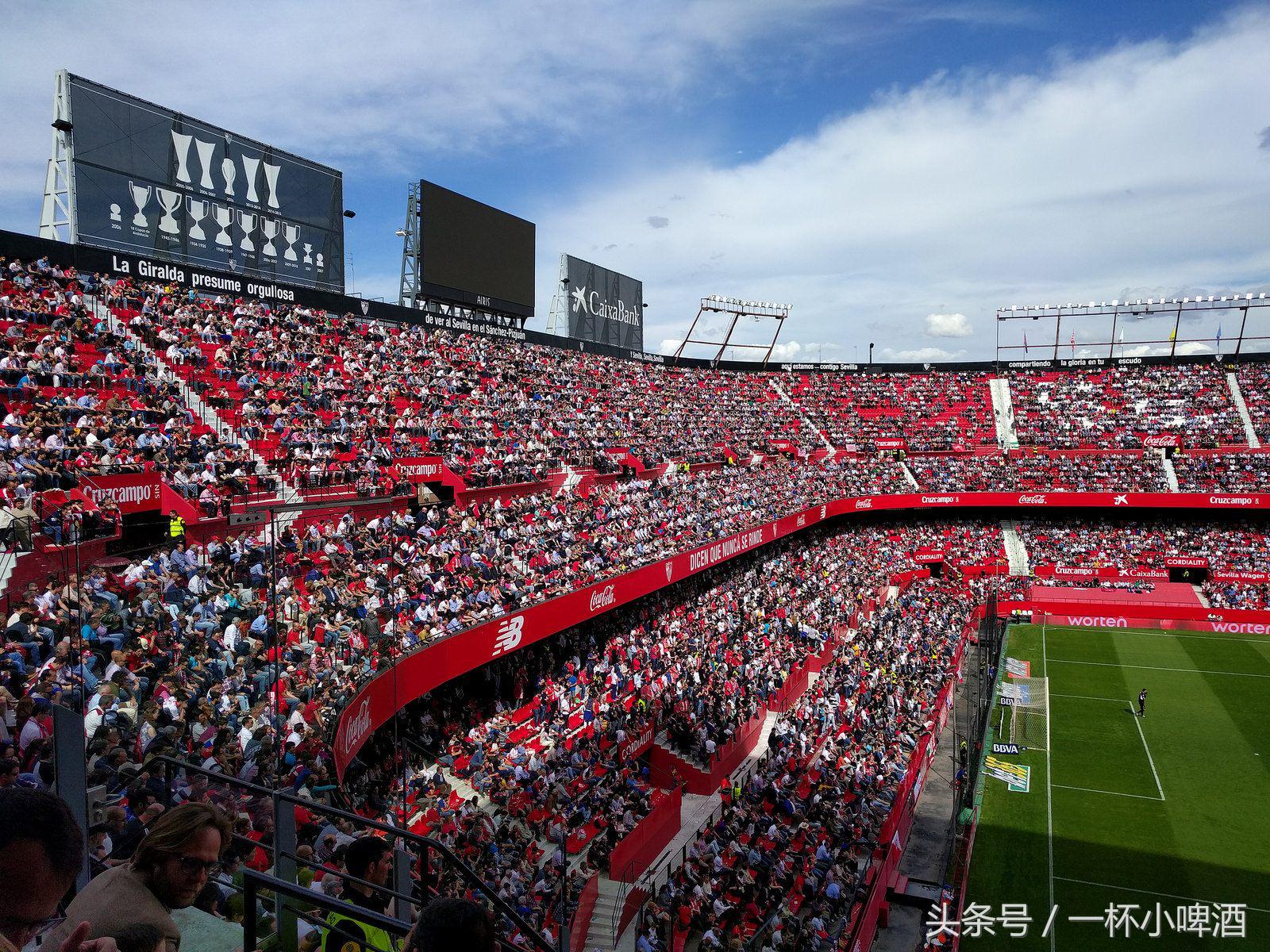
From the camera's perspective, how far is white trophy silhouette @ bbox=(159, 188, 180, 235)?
2453cm

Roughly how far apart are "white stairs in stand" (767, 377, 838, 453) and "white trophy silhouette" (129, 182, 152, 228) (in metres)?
40.8

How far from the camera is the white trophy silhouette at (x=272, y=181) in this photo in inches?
1088

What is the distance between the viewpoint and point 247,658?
388 inches

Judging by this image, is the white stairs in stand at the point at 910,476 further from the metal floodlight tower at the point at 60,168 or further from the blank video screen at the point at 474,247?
the metal floodlight tower at the point at 60,168

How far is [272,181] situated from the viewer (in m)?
27.9

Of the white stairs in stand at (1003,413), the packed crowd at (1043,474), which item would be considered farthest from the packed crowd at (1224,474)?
the white stairs in stand at (1003,413)

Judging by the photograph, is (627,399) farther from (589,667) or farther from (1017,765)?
(1017,765)

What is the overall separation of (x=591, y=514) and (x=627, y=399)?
1559 centimetres

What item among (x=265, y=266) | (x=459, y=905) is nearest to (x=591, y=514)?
(x=265, y=266)

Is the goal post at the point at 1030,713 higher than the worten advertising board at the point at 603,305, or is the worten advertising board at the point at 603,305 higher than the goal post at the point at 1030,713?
the worten advertising board at the point at 603,305

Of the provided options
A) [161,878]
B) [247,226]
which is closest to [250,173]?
[247,226]

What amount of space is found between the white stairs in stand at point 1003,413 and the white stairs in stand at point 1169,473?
8017 mm

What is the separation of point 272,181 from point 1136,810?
32.9 m

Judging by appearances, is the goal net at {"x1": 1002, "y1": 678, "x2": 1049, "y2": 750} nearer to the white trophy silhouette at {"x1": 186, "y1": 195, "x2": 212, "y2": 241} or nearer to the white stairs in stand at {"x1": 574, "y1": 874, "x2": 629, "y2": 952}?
the white stairs in stand at {"x1": 574, "y1": 874, "x2": 629, "y2": 952}
